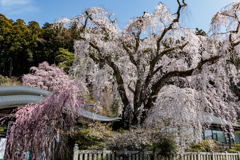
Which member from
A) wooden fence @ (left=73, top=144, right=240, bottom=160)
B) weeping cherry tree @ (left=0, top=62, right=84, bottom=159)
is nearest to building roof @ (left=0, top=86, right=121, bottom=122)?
weeping cherry tree @ (left=0, top=62, right=84, bottom=159)

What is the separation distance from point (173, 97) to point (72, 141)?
15.3 ft

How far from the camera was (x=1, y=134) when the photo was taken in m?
7.69

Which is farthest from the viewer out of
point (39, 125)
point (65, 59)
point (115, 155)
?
point (65, 59)

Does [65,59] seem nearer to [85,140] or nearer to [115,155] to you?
[85,140]

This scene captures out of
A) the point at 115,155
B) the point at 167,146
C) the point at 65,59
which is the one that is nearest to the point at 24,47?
the point at 65,59

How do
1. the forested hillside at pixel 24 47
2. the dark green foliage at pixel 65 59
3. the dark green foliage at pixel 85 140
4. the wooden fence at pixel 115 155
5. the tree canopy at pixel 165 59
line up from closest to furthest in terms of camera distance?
the wooden fence at pixel 115 155, the tree canopy at pixel 165 59, the dark green foliage at pixel 85 140, the dark green foliage at pixel 65 59, the forested hillside at pixel 24 47

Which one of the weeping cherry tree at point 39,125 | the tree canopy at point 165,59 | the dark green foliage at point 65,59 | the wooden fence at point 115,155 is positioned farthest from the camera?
the dark green foliage at point 65,59

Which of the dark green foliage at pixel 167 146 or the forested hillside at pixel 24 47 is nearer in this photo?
the dark green foliage at pixel 167 146

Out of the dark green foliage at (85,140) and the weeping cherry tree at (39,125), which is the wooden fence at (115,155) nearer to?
the dark green foliage at (85,140)

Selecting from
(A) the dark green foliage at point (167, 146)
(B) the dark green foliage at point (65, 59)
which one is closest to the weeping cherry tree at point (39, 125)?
(A) the dark green foliage at point (167, 146)

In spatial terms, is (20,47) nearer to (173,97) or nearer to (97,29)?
(97,29)

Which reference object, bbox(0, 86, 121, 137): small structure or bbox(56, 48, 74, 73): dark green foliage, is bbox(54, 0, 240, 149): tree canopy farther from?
bbox(56, 48, 74, 73): dark green foliage

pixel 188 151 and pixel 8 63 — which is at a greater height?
pixel 8 63

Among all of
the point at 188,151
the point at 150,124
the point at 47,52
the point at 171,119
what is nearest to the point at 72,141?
the point at 150,124
